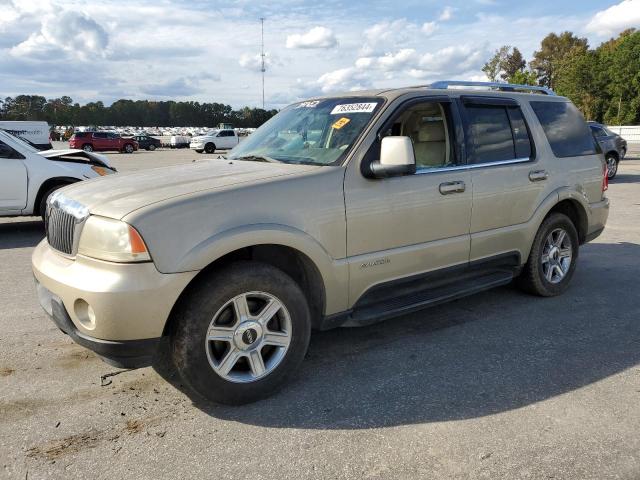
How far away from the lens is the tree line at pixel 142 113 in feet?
339

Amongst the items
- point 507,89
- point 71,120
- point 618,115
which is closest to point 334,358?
point 507,89

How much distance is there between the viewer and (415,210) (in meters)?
3.80

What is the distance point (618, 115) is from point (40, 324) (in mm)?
59377

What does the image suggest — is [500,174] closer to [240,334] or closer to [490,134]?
[490,134]

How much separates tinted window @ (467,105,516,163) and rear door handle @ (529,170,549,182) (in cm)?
24

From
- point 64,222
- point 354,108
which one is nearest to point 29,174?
point 64,222

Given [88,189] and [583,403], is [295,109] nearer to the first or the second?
[88,189]

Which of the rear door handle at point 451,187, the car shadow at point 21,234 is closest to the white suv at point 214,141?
the car shadow at point 21,234

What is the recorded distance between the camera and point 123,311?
2695 millimetres

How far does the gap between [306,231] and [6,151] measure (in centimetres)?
695

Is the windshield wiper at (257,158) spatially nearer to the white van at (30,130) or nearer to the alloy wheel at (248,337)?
the alloy wheel at (248,337)

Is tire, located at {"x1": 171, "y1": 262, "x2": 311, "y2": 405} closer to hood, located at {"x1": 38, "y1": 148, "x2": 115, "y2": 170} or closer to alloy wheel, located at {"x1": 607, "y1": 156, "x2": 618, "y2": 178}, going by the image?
hood, located at {"x1": 38, "y1": 148, "x2": 115, "y2": 170}

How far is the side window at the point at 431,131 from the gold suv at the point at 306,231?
1cm

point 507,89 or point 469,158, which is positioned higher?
point 507,89
